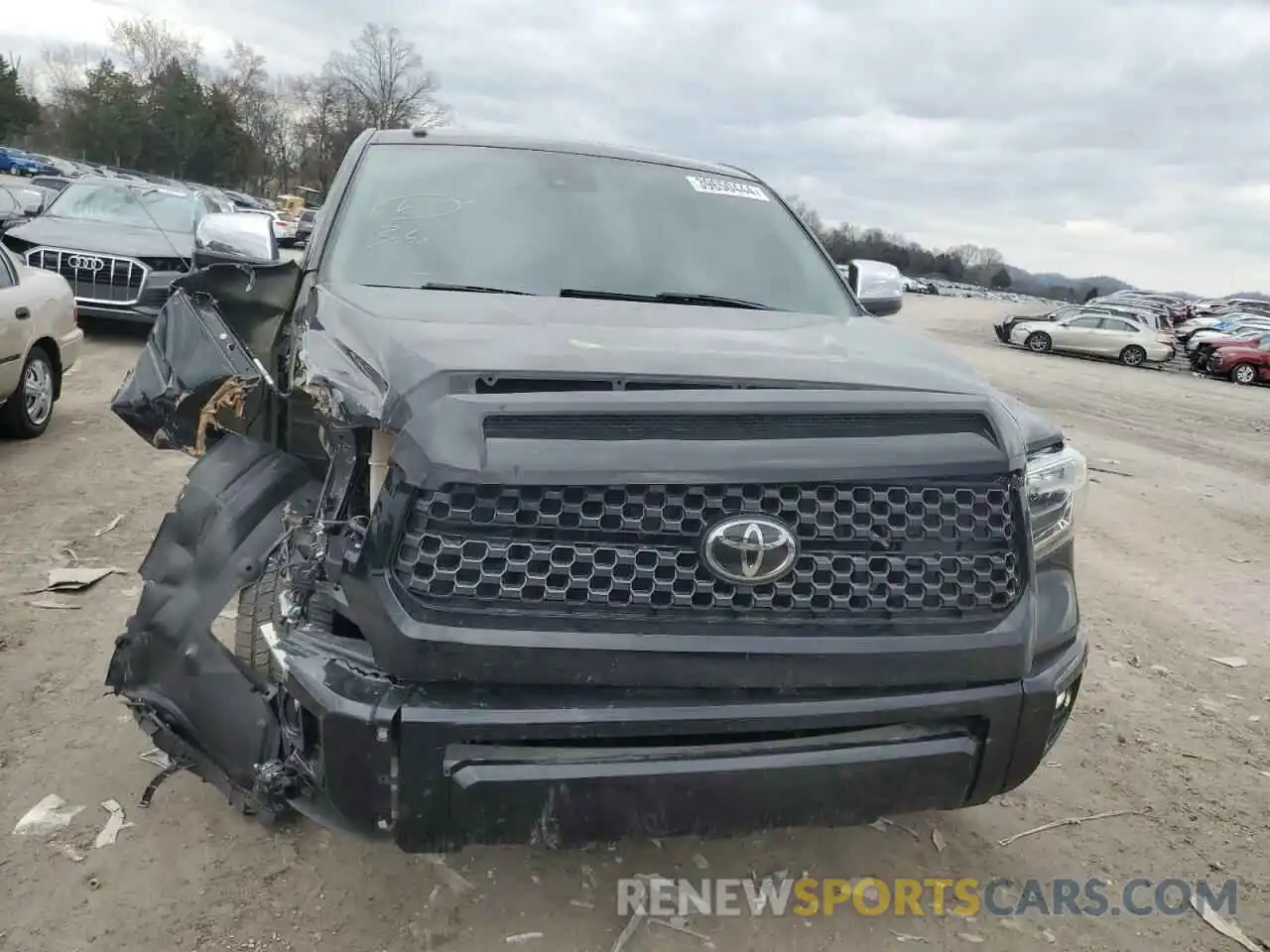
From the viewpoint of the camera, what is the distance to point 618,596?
2.04 meters

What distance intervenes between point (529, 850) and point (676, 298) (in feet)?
5.74

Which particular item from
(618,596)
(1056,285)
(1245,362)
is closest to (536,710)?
(618,596)

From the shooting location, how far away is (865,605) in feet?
7.11

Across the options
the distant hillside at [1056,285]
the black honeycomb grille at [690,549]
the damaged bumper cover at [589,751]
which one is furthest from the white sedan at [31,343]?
the distant hillside at [1056,285]

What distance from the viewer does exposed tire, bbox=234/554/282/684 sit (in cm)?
247

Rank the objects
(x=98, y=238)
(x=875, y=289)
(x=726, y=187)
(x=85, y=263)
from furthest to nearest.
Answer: (x=98, y=238) < (x=85, y=263) < (x=875, y=289) < (x=726, y=187)

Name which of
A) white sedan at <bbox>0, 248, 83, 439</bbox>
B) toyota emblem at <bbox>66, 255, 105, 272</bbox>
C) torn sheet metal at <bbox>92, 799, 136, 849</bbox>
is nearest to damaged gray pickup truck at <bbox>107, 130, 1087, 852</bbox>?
torn sheet metal at <bbox>92, 799, 136, 849</bbox>

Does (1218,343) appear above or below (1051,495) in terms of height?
above

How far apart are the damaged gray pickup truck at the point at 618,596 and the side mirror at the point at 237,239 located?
3.62ft

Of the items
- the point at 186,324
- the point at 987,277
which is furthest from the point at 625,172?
the point at 987,277

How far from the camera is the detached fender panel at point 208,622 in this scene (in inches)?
97.3

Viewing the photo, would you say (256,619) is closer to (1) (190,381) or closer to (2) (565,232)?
(1) (190,381)

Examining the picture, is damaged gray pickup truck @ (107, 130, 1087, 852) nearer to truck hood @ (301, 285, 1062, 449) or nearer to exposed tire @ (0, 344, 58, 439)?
truck hood @ (301, 285, 1062, 449)

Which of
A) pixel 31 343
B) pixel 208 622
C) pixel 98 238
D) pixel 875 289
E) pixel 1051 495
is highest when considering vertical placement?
pixel 875 289
